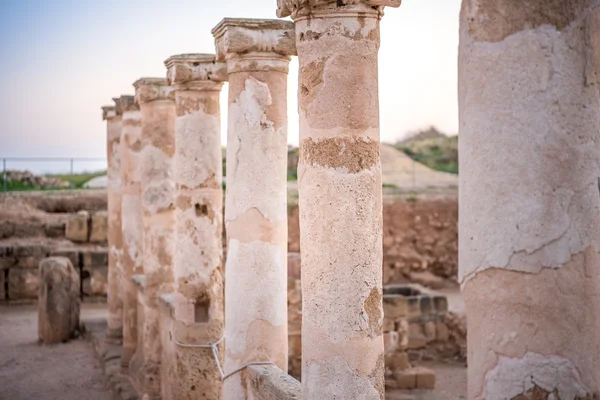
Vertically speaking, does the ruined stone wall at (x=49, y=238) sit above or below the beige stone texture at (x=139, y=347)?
above

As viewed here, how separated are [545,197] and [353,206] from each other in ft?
6.82

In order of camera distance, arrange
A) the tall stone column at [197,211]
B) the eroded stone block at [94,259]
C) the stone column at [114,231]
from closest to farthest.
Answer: the tall stone column at [197,211]
the stone column at [114,231]
the eroded stone block at [94,259]

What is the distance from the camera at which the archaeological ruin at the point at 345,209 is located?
2.73 m

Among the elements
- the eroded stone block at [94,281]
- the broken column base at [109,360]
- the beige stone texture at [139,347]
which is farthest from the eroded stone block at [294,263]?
the eroded stone block at [94,281]

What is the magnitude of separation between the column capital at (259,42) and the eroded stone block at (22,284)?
1241 centimetres

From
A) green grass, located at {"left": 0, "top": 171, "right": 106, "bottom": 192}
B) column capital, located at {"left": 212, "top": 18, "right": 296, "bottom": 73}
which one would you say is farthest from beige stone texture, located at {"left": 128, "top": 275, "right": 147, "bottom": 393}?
green grass, located at {"left": 0, "top": 171, "right": 106, "bottom": 192}

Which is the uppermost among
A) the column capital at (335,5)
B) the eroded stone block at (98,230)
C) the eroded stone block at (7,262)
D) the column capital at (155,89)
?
the column capital at (155,89)

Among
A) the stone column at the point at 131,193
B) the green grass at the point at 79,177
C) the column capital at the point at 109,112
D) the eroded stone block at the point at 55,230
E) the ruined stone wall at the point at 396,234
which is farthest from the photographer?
the green grass at the point at 79,177

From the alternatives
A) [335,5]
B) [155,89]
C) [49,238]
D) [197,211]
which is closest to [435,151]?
[49,238]

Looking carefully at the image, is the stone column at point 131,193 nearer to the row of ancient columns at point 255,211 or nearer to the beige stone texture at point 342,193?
the row of ancient columns at point 255,211

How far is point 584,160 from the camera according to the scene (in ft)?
8.97

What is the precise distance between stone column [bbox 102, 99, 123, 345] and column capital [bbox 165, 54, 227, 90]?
4.52 meters

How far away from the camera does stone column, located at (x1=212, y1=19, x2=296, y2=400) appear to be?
22.4ft

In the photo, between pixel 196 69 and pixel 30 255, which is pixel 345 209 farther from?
pixel 30 255
